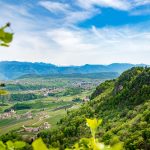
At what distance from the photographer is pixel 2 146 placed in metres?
4.93

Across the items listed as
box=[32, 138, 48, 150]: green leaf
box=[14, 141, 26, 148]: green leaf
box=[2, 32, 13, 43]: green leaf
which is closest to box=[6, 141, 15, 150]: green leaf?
box=[14, 141, 26, 148]: green leaf

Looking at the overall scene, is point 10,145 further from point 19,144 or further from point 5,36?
point 5,36

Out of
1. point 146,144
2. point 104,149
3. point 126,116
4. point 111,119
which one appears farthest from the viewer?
point 111,119

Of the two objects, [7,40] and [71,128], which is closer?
[7,40]

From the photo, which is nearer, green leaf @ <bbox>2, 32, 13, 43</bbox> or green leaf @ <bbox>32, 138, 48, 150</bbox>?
green leaf @ <bbox>32, 138, 48, 150</bbox>

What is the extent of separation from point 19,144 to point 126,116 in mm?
182772

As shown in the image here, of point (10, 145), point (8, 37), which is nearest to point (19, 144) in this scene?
point (10, 145)

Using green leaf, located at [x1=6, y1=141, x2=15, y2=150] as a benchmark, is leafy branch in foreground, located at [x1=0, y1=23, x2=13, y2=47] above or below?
above

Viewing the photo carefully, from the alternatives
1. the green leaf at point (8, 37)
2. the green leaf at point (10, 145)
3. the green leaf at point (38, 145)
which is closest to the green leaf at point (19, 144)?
the green leaf at point (10, 145)

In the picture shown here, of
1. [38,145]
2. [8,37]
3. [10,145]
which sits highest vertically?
[8,37]

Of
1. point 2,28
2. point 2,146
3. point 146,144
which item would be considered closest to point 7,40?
point 2,28

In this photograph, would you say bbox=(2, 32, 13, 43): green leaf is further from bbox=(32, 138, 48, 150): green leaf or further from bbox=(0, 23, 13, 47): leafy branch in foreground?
bbox=(32, 138, 48, 150): green leaf

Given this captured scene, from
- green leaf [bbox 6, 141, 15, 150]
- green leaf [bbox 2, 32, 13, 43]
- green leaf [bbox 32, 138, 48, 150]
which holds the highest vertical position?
green leaf [bbox 2, 32, 13, 43]

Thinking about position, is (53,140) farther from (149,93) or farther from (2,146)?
(2,146)
